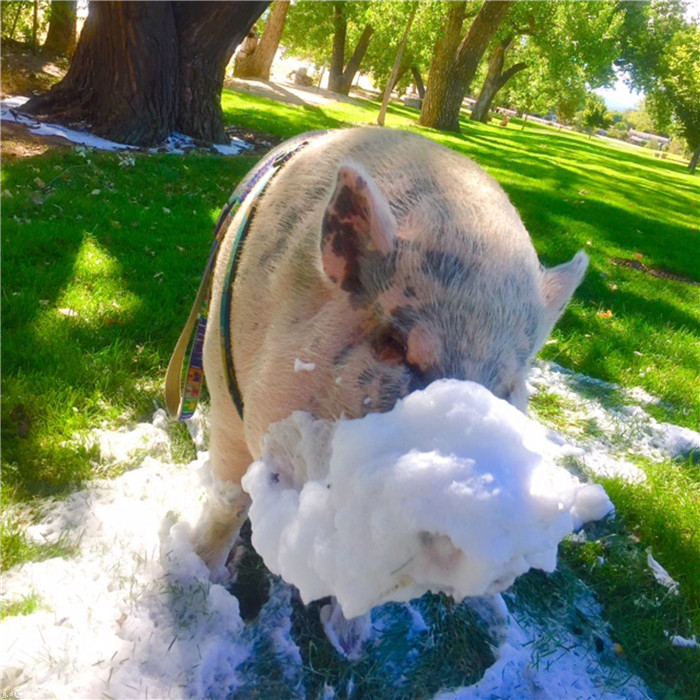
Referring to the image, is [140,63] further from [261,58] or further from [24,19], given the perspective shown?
[261,58]

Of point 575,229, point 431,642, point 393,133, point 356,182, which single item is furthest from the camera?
point 575,229

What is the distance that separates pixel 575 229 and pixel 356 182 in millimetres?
7916

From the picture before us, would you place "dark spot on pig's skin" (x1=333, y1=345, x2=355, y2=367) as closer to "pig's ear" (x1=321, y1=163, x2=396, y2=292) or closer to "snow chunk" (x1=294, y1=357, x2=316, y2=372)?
"snow chunk" (x1=294, y1=357, x2=316, y2=372)

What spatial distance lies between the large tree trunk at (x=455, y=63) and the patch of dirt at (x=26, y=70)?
9.49m

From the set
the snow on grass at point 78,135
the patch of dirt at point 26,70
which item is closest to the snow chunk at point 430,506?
the snow on grass at point 78,135

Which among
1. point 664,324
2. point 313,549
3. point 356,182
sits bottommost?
point 664,324

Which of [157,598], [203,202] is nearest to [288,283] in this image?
[157,598]

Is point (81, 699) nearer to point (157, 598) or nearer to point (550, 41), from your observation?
point (157, 598)

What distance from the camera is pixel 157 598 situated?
2475mm

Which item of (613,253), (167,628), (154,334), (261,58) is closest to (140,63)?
(154,334)

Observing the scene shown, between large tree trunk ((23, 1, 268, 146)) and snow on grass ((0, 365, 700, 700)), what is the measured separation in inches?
240

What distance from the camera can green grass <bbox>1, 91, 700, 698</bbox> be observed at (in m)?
2.95

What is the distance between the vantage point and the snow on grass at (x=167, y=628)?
7.12 ft

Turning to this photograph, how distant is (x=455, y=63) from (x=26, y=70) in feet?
35.1
